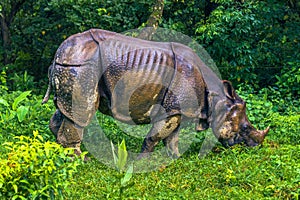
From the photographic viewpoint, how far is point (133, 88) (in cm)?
704

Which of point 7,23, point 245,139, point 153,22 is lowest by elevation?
point 7,23

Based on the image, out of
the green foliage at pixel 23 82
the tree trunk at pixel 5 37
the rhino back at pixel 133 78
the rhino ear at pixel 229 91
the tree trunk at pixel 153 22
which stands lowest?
the green foliage at pixel 23 82

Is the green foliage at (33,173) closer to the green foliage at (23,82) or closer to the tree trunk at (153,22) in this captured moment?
the tree trunk at (153,22)

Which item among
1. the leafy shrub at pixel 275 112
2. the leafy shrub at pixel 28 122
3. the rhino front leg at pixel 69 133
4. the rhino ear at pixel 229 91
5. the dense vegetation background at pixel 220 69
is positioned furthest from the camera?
the leafy shrub at pixel 275 112

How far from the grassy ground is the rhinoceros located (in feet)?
1.28

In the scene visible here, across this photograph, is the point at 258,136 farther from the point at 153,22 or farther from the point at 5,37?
the point at 5,37

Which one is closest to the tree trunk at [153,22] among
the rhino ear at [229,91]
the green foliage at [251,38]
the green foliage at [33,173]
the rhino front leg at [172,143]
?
the green foliage at [251,38]

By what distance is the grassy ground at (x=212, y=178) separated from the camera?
19.9 ft

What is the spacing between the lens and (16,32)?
12.9 m

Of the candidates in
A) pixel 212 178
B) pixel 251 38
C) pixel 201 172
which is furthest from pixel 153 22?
pixel 212 178

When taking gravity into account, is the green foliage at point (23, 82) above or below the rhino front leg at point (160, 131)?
below

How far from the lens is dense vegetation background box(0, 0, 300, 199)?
604 cm

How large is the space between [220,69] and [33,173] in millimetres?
6785

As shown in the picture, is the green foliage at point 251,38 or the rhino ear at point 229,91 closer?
the rhino ear at point 229,91
